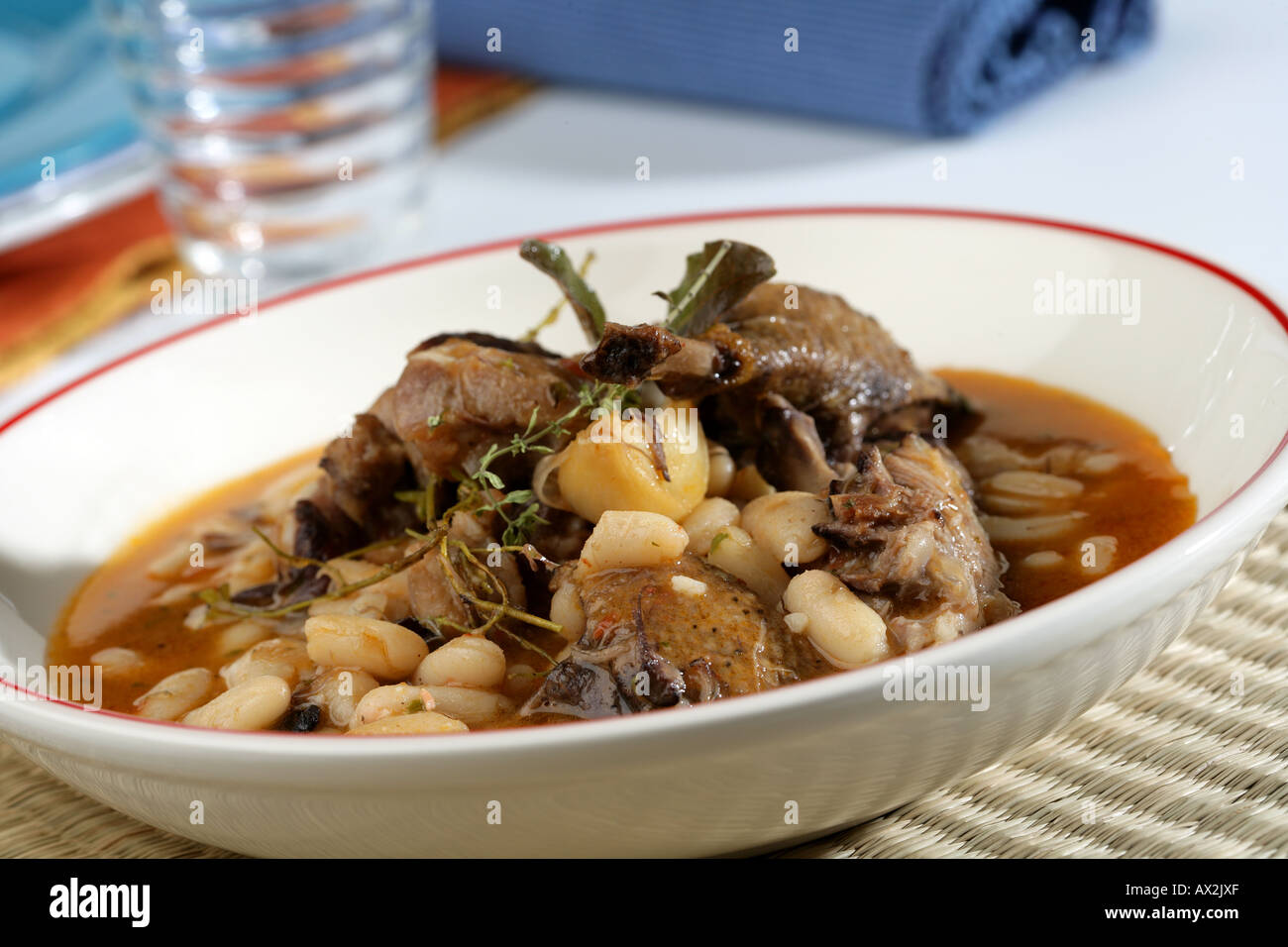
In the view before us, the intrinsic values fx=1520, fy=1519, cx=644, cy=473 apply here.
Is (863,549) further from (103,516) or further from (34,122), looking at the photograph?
(34,122)

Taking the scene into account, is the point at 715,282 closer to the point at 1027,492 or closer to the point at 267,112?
the point at 1027,492

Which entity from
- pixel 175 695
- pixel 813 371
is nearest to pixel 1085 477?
pixel 813 371

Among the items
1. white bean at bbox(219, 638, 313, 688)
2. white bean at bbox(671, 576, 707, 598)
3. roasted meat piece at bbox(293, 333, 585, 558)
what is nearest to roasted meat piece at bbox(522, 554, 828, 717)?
white bean at bbox(671, 576, 707, 598)

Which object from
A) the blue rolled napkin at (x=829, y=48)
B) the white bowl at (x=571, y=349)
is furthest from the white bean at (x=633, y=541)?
the blue rolled napkin at (x=829, y=48)

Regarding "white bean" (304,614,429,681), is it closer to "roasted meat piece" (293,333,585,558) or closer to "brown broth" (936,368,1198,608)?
"roasted meat piece" (293,333,585,558)

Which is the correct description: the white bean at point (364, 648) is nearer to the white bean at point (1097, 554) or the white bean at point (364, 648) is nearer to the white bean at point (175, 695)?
the white bean at point (175, 695)
